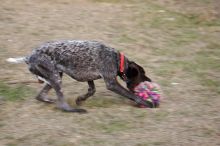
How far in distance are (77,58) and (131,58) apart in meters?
2.65

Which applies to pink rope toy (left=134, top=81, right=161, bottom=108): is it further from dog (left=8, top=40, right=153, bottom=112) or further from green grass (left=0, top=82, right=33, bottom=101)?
green grass (left=0, top=82, right=33, bottom=101)

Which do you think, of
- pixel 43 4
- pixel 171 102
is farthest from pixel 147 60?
pixel 43 4

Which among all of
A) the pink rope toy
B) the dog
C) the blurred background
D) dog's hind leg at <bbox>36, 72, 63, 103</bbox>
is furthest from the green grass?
the pink rope toy

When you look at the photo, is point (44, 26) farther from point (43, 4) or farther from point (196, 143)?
point (196, 143)

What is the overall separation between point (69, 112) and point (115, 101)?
35.2 inches

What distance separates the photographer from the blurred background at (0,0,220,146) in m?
6.29

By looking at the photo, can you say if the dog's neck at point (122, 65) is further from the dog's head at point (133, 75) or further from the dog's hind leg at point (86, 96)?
the dog's hind leg at point (86, 96)

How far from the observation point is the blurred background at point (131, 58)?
629 centimetres

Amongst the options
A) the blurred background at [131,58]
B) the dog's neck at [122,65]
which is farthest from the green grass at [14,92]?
the dog's neck at [122,65]

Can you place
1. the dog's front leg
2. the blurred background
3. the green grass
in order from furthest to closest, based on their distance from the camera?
the green grass, the dog's front leg, the blurred background

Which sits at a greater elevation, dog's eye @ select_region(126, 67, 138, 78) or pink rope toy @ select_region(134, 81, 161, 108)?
dog's eye @ select_region(126, 67, 138, 78)

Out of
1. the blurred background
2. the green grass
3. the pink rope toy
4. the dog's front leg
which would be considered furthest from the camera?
the green grass

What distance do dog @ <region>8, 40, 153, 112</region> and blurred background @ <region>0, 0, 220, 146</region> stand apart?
0.88 feet

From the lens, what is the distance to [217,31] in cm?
1159
